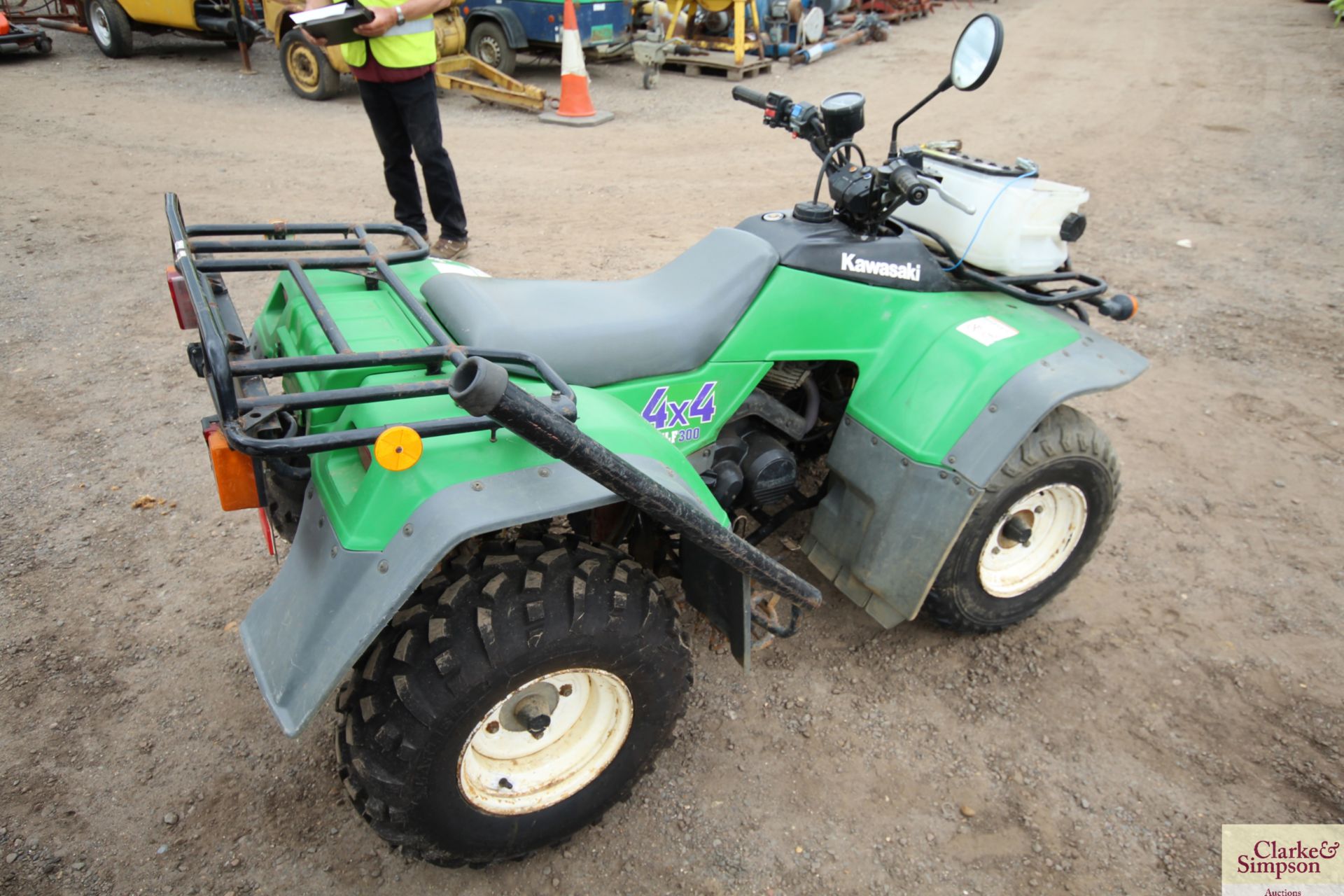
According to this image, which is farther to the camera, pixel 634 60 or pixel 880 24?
pixel 880 24

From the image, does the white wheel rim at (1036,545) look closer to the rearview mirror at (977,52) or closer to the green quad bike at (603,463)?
the green quad bike at (603,463)

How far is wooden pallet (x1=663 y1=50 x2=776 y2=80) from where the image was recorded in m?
11.0

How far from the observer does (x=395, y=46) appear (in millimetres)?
4809

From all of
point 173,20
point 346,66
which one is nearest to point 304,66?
point 346,66

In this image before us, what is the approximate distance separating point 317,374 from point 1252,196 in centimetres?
787

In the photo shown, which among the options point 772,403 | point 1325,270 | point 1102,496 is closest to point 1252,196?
point 1325,270

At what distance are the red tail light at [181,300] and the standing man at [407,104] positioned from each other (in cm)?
308

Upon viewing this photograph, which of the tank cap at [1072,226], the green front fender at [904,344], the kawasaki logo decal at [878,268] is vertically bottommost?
the green front fender at [904,344]

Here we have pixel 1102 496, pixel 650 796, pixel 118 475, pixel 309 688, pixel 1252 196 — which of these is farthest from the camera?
pixel 1252 196

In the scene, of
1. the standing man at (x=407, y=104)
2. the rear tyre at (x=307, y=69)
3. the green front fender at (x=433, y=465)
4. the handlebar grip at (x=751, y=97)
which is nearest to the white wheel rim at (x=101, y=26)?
the rear tyre at (x=307, y=69)

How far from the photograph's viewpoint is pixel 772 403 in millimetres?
2719

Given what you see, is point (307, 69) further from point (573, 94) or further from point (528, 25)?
point (573, 94)

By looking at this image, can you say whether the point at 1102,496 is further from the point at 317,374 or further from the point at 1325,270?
the point at 1325,270

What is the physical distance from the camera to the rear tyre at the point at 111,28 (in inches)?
420
